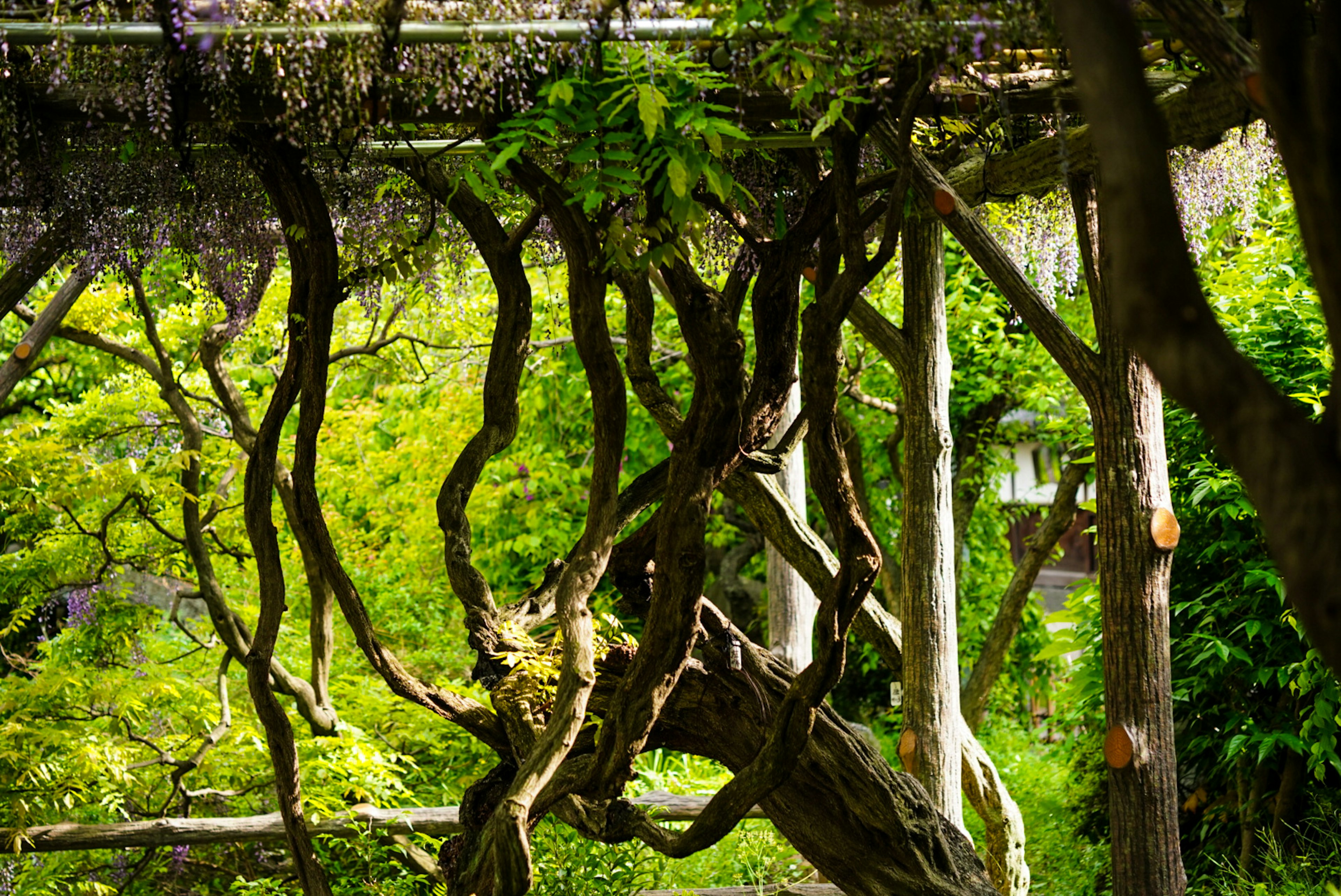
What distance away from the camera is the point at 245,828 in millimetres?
4980

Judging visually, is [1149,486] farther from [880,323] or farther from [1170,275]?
[1170,275]

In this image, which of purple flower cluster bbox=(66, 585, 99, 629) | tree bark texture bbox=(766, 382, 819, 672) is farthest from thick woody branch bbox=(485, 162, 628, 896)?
purple flower cluster bbox=(66, 585, 99, 629)

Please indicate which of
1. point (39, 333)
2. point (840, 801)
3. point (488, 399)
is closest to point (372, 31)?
point (488, 399)

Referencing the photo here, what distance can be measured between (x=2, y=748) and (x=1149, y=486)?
443cm

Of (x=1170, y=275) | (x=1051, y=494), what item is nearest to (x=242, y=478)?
(x=1170, y=275)

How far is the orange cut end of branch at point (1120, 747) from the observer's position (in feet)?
11.1

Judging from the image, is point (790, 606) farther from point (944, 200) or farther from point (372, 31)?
point (372, 31)

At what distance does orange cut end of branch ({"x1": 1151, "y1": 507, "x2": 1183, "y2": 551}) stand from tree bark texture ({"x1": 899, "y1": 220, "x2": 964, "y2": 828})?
82cm

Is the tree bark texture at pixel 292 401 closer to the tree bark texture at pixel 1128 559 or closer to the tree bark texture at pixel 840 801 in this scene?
the tree bark texture at pixel 840 801

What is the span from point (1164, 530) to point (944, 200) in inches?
46.3

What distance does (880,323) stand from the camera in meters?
4.31

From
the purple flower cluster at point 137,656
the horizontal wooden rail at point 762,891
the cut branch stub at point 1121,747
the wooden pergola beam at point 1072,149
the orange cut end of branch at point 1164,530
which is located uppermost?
the wooden pergola beam at point 1072,149

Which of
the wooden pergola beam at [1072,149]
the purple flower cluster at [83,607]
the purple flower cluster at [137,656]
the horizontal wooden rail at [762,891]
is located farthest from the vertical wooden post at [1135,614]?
the purple flower cluster at [83,607]

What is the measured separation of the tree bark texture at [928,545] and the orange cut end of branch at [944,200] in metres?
0.76
